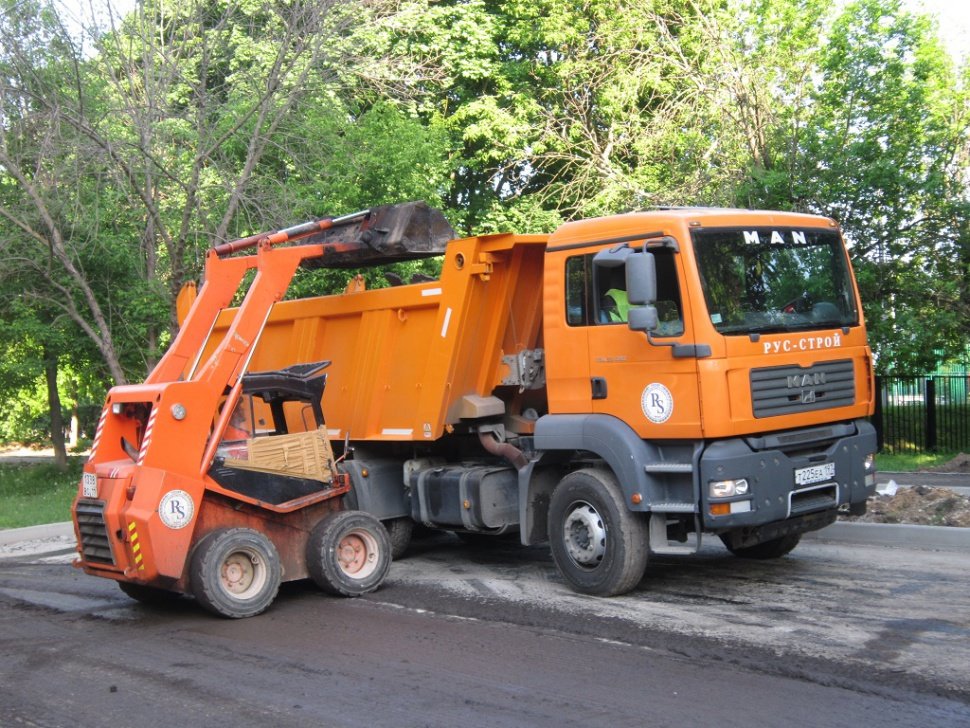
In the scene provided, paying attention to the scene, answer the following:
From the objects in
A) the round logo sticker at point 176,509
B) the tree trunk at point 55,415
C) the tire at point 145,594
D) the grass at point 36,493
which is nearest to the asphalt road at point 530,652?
the tire at point 145,594

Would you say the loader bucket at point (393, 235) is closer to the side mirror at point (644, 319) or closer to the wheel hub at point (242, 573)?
the side mirror at point (644, 319)

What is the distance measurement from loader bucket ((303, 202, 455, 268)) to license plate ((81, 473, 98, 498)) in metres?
2.90

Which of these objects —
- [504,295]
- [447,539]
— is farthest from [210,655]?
[447,539]

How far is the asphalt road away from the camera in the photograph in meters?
5.54

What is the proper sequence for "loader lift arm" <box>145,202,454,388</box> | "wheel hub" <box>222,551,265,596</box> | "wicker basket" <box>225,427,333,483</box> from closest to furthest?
"wheel hub" <box>222,551,265,596</box> → "wicker basket" <box>225,427,333,483</box> → "loader lift arm" <box>145,202,454,388</box>

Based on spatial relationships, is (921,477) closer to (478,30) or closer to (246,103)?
(246,103)

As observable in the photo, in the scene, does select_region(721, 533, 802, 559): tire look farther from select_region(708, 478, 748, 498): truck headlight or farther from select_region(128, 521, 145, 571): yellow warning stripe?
select_region(128, 521, 145, 571): yellow warning stripe

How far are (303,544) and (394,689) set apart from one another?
9.58 ft

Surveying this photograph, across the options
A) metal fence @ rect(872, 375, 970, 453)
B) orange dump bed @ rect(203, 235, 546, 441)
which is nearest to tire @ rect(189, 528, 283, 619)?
orange dump bed @ rect(203, 235, 546, 441)

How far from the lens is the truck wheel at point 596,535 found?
7938 millimetres

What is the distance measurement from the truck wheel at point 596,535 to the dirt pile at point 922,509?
12.4 feet

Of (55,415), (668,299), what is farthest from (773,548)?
(55,415)

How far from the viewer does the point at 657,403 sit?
307 inches

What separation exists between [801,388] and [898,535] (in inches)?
119
